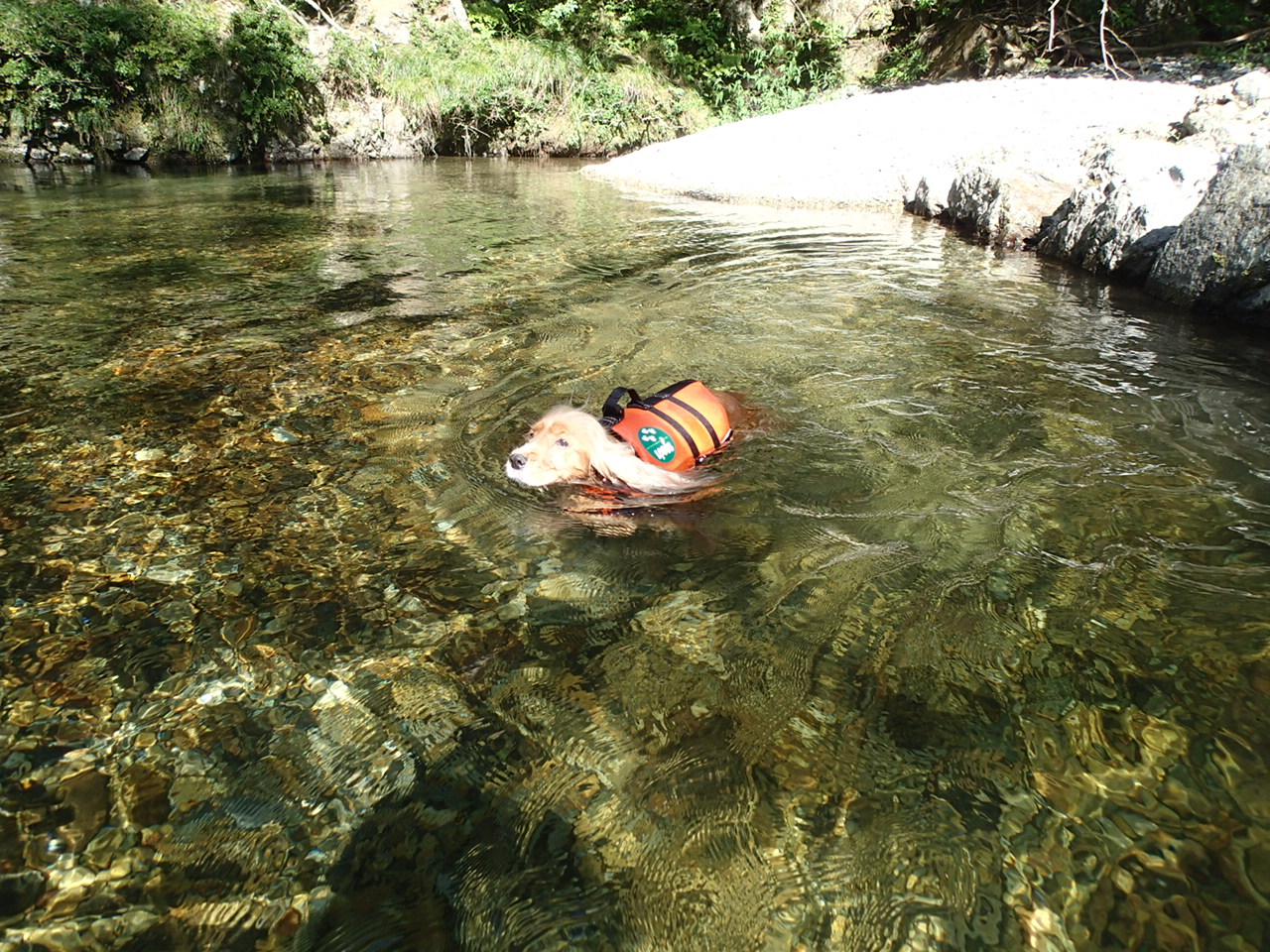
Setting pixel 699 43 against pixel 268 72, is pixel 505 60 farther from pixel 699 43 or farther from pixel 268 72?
pixel 699 43

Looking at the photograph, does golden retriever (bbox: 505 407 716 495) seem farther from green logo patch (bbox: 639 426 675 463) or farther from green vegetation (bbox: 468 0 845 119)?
green vegetation (bbox: 468 0 845 119)

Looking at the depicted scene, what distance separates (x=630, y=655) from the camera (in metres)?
2.78

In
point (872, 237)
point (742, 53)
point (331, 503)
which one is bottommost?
point (331, 503)

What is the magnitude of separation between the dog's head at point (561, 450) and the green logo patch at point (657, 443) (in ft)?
0.68

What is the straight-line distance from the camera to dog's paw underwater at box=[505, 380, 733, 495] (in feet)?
12.4

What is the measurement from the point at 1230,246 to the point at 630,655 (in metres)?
6.87

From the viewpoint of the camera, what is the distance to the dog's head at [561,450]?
377 cm

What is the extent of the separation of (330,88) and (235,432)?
1911 cm

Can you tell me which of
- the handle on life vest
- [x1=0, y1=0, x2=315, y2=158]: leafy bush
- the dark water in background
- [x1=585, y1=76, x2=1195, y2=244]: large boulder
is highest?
[x1=0, y1=0, x2=315, y2=158]: leafy bush

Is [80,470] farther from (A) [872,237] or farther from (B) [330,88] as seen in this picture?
(B) [330,88]

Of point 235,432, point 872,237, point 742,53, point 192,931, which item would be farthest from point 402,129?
point 192,931

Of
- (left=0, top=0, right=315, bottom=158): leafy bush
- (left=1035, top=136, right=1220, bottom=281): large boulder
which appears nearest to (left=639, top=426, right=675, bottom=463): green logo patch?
(left=1035, top=136, right=1220, bottom=281): large boulder

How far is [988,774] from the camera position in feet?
7.41

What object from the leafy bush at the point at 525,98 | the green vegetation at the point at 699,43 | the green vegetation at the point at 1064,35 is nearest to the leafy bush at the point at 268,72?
the leafy bush at the point at 525,98
